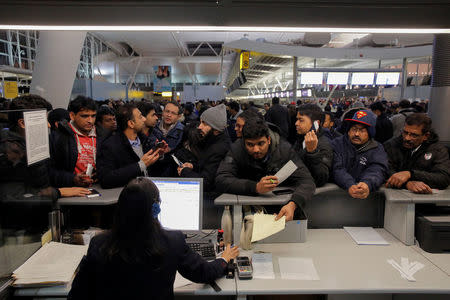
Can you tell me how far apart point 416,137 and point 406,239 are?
0.91 meters

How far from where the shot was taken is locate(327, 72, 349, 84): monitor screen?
26.9 ft

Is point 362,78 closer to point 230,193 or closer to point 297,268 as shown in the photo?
point 230,193

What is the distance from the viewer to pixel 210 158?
267 cm

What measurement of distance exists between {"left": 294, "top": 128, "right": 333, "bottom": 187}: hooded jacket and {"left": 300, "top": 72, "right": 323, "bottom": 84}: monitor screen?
5770mm

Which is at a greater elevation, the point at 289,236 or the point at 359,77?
the point at 359,77

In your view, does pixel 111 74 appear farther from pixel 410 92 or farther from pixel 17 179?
pixel 17 179

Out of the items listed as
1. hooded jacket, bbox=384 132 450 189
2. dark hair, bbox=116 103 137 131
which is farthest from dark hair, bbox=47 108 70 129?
hooded jacket, bbox=384 132 450 189

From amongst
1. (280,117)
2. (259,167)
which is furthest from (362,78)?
(259,167)

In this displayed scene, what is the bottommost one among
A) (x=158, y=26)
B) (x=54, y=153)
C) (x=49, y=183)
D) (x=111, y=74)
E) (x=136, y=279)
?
(x=136, y=279)

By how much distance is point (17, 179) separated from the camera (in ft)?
6.54

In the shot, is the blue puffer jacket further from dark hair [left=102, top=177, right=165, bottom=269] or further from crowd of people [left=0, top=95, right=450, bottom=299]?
dark hair [left=102, top=177, right=165, bottom=269]

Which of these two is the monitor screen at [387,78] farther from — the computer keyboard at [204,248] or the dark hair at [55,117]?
the computer keyboard at [204,248]

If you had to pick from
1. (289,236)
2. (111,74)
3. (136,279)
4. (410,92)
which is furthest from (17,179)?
(111,74)

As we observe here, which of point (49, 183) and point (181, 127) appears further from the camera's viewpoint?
point (181, 127)
